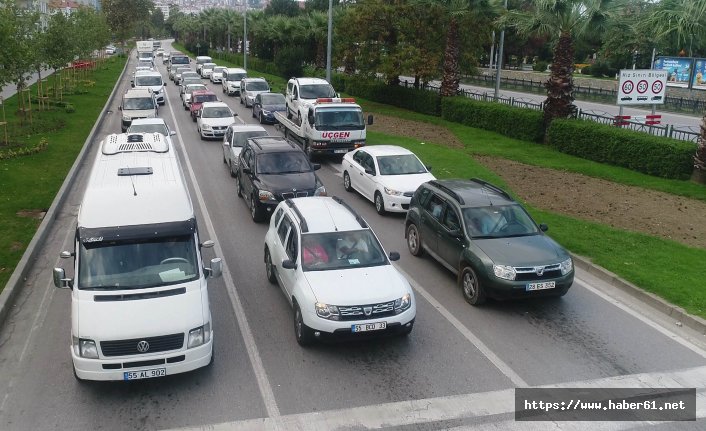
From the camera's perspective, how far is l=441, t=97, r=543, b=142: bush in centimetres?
2683

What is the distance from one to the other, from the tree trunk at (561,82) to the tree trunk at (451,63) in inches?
315

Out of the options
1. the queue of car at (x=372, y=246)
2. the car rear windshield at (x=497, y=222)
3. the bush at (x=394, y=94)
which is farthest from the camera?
the bush at (x=394, y=94)

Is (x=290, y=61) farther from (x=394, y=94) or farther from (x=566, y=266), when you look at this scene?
(x=566, y=266)

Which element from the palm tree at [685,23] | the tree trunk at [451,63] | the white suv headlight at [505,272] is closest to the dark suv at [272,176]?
the white suv headlight at [505,272]

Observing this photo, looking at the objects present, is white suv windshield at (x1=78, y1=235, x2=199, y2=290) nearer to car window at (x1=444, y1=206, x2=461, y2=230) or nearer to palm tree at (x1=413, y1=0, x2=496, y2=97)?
car window at (x1=444, y1=206, x2=461, y2=230)

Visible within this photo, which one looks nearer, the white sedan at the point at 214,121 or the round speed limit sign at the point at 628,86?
the round speed limit sign at the point at 628,86

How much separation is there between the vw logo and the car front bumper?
69 mm

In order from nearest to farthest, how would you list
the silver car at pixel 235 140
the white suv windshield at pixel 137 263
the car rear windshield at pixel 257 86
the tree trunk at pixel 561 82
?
1. the white suv windshield at pixel 137 263
2. the silver car at pixel 235 140
3. the tree trunk at pixel 561 82
4. the car rear windshield at pixel 257 86

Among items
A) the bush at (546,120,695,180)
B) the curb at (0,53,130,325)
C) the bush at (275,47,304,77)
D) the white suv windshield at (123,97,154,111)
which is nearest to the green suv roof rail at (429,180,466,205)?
the curb at (0,53,130,325)

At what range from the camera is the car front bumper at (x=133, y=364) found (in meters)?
7.22

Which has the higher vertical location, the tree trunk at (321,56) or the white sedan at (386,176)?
the tree trunk at (321,56)

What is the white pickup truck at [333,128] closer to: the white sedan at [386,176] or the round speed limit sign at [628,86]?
the white sedan at [386,176]

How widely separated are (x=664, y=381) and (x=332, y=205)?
5778 millimetres

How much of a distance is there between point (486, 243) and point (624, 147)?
13.3 m
